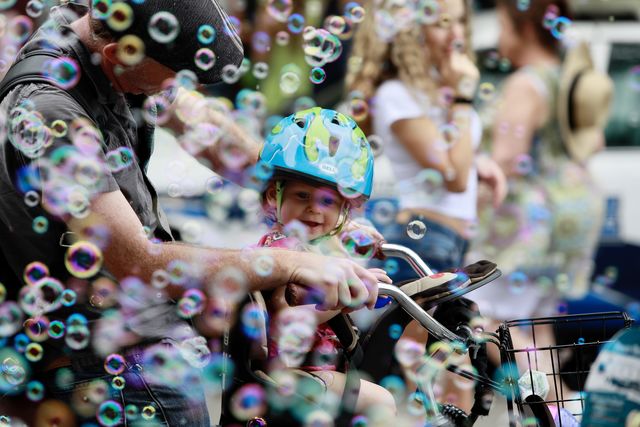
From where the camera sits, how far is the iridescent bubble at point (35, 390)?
2.39 m

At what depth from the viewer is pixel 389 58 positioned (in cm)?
494

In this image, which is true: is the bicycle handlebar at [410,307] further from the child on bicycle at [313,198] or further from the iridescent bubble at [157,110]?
the iridescent bubble at [157,110]

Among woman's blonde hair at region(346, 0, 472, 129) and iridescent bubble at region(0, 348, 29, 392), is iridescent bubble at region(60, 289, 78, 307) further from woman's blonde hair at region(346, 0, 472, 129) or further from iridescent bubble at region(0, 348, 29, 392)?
woman's blonde hair at region(346, 0, 472, 129)

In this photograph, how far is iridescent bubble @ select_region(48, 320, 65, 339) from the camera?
7.82 ft

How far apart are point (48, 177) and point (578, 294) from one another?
16.5 ft

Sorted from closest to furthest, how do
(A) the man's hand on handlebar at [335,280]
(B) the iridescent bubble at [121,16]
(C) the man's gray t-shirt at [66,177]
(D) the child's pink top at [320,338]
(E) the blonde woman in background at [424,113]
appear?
(A) the man's hand on handlebar at [335,280] → (C) the man's gray t-shirt at [66,177] → (B) the iridescent bubble at [121,16] → (D) the child's pink top at [320,338] → (E) the blonde woman in background at [424,113]

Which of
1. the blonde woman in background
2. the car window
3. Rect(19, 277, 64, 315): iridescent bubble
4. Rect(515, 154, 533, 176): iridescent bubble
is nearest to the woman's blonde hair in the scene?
the blonde woman in background

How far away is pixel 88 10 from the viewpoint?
258 centimetres

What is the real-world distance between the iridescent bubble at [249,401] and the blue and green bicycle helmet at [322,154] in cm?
52

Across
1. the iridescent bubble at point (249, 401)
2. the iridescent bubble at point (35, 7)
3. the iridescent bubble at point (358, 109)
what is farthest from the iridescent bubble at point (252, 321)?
the iridescent bubble at point (358, 109)

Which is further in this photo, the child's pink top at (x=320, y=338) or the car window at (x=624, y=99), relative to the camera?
the car window at (x=624, y=99)

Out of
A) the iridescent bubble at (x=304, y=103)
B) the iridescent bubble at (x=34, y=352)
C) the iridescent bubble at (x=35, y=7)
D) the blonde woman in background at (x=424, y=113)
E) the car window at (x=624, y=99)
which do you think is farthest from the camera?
the car window at (x=624, y=99)

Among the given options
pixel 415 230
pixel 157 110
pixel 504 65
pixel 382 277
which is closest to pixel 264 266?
pixel 382 277

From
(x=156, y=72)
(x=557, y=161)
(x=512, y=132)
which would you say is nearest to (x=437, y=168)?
(x=512, y=132)
